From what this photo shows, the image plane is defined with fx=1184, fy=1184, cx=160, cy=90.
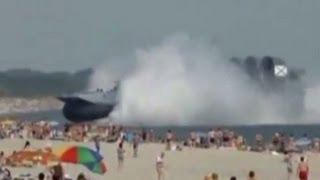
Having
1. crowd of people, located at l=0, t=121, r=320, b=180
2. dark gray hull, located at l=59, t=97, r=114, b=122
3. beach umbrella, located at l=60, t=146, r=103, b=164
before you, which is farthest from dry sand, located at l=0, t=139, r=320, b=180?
dark gray hull, located at l=59, t=97, r=114, b=122

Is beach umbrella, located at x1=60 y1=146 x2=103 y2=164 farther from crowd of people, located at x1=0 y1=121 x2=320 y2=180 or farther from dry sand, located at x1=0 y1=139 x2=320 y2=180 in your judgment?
crowd of people, located at x1=0 y1=121 x2=320 y2=180

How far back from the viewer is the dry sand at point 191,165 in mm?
36844

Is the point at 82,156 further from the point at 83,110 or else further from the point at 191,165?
the point at 83,110

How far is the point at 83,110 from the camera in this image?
300 feet

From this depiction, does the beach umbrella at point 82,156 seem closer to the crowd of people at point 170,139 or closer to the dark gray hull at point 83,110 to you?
the crowd of people at point 170,139

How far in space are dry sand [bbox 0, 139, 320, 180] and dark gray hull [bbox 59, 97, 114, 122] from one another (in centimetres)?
4041

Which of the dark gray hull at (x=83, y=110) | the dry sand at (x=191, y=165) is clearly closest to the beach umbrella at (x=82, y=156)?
the dry sand at (x=191, y=165)

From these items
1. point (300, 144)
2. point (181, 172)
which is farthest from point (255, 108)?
point (181, 172)

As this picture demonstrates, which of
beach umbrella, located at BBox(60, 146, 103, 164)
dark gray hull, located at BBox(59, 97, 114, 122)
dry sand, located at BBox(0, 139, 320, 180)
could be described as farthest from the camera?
dark gray hull, located at BBox(59, 97, 114, 122)

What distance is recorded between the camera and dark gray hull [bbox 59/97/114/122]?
298 feet

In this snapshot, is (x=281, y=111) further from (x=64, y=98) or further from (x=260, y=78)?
(x=64, y=98)

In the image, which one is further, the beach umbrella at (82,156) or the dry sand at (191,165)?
the dry sand at (191,165)

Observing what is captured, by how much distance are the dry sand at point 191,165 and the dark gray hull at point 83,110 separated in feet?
133

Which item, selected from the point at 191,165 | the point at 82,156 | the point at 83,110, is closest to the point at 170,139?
the point at 191,165
